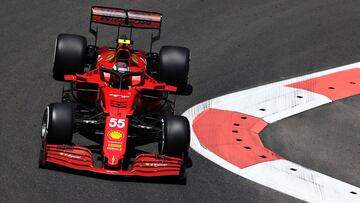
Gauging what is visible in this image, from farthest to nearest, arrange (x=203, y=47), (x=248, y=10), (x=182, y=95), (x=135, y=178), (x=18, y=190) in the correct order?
(x=248, y=10) → (x=203, y=47) → (x=182, y=95) → (x=135, y=178) → (x=18, y=190)

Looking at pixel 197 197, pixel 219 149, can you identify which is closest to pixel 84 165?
pixel 197 197

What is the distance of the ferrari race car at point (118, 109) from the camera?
11.6m

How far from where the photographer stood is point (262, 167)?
1245 cm

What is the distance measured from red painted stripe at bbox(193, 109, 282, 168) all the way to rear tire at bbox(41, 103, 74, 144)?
80.5 inches

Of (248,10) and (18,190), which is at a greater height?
(248,10)

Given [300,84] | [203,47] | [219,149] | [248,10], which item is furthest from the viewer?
[248,10]

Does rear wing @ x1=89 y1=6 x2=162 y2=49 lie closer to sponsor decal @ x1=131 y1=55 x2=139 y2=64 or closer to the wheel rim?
sponsor decal @ x1=131 y1=55 x2=139 y2=64

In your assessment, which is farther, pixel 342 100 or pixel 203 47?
pixel 203 47

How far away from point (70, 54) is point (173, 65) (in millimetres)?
1522

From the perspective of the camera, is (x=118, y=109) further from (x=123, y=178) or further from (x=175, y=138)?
(x=123, y=178)

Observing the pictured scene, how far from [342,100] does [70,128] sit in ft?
17.0

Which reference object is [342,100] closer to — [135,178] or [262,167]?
[262,167]

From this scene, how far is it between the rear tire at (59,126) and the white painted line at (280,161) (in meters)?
1.90

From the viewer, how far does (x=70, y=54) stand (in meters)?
14.3
